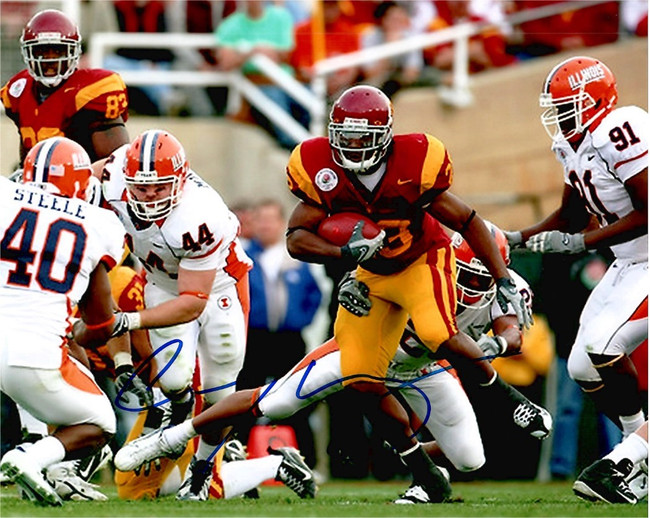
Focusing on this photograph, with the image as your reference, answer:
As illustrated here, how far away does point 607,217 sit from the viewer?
275 inches

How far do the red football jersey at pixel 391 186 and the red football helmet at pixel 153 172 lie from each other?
0.52 metres

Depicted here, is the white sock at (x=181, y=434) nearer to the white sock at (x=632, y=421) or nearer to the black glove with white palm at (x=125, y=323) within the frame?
the black glove with white palm at (x=125, y=323)

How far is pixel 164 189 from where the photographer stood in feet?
21.9

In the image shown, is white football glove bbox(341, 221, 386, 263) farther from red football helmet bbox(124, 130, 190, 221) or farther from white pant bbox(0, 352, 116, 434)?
white pant bbox(0, 352, 116, 434)

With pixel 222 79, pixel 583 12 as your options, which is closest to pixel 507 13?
pixel 583 12

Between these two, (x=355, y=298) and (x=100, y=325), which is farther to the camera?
(x=355, y=298)

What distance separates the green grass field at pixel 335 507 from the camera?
5.89 meters

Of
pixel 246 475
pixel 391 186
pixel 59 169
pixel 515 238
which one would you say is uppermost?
pixel 59 169

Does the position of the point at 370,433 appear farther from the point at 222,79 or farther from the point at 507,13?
the point at 507,13

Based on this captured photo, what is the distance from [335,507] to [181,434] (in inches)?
31.1

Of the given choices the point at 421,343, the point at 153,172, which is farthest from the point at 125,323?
the point at 421,343

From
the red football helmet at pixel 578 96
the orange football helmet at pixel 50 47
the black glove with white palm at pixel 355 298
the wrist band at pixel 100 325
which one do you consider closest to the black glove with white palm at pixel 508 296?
the black glove with white palm at pixel 355 298

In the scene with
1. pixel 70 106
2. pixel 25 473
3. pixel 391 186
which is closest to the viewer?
pixel 25 473
